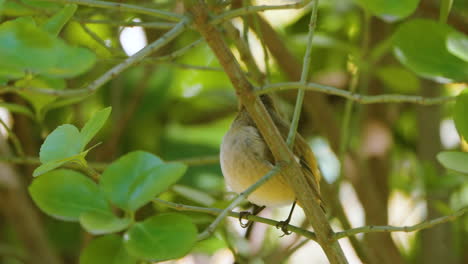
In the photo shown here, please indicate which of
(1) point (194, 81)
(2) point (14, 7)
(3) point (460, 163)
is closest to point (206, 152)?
(1) point (194, 81)

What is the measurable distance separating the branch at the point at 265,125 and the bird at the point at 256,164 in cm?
28

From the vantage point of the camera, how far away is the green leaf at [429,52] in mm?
930

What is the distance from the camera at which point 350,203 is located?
2619 millimetres

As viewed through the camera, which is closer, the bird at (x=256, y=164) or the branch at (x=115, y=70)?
the branch at (x=115, y=70)

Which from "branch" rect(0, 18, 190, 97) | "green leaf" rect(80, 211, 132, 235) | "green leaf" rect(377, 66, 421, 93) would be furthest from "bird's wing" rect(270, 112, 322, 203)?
"green leaf" rect(377, 66, 421, 93)

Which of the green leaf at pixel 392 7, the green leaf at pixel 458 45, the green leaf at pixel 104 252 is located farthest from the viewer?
the green leaf at pixel 392 7

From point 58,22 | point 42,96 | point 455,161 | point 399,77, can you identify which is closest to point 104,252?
point 58,22

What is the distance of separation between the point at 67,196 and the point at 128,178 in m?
0.06

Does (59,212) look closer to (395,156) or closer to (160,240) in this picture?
(160,240)

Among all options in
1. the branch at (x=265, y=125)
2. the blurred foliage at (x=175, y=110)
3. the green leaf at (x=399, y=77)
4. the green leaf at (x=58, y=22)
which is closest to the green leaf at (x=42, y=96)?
the blurred foliage at (x=175, y=110)

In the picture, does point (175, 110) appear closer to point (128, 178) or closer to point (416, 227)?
point (416, 227)

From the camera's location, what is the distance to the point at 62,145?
74 cm

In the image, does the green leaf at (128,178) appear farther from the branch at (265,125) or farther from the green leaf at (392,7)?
the green leaf at (392,7)

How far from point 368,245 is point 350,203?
0.82 metres
